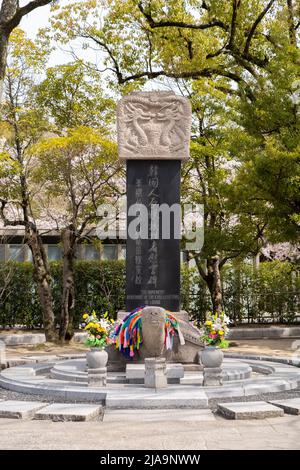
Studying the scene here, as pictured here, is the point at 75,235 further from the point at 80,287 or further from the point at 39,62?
the point at 39,62

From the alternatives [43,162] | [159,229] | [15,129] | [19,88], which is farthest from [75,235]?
[159,229]

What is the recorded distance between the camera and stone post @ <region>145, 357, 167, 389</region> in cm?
886

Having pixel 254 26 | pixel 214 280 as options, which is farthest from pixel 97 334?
pixel 254 26

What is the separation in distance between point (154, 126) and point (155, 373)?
4751mm

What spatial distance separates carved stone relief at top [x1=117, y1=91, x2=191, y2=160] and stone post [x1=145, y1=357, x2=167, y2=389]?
157 inches

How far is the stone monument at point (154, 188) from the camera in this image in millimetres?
11109

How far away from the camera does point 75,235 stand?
1628 centimetres

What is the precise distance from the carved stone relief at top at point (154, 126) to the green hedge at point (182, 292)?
23.7 feet

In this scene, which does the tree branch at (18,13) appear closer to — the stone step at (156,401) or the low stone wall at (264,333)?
the stone step at (156,401)

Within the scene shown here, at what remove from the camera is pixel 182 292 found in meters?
19.0

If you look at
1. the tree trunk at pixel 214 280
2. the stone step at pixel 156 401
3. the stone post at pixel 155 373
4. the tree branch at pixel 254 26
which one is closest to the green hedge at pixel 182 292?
the tree trunk at pixel 214 280

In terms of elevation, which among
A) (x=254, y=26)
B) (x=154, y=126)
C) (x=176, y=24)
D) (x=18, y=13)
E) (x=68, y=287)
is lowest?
(x=68, y=287)

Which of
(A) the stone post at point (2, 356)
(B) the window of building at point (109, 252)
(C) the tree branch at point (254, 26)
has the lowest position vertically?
(A) the stone post at point (2, 356)

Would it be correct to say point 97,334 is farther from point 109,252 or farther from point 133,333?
point 109,252
